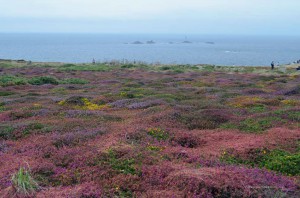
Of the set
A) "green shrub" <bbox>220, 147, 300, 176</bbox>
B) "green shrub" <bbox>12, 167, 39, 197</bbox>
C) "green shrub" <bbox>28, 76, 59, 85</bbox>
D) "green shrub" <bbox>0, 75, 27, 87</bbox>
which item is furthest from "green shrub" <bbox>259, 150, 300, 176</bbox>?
"green shrub" <bbox>28, 76, 59, 85</bbox>

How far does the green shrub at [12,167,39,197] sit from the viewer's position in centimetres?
945

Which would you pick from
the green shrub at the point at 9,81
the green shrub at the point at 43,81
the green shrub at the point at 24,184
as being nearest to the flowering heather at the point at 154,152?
the green shrub at the point at 24,184

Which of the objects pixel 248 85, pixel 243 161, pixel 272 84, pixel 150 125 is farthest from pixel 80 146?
pixel 272 84

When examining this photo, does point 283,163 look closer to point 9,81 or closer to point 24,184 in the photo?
point 24,184

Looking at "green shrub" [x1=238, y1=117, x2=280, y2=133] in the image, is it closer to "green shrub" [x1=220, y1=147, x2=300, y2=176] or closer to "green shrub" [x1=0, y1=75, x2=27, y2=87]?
"green shrub" [x1=220, y1=147, x2=300, y2=176]

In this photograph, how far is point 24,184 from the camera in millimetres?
9719

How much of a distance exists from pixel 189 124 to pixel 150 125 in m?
2.03

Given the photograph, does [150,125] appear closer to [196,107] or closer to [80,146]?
[80,146]

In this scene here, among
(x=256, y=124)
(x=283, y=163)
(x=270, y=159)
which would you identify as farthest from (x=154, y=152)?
(x=256, y=124)

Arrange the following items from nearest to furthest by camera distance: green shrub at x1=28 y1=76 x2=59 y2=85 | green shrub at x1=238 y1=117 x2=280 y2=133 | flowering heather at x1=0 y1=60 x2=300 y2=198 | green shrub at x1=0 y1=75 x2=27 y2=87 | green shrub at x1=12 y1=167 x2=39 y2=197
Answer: green shrub at x1=12 y1=167 x2=39 y2=197 → flowering heather at x1=0 y1=60 x2=300 y2=198 → green shrub at x1=238 y1=117 x2=280 y2=133 → green shrub at x1=0 y1=75 x2=27 y2=87 → green shrub at x1=28 y1=76 x2=59 y2=85

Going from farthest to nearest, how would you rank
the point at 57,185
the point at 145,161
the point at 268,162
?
the point at 268,162, the point at 145,161, the point at 57,185

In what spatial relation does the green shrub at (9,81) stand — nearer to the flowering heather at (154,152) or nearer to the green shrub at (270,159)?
the flowering heather at (154,152)

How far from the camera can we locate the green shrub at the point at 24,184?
9.45 meters

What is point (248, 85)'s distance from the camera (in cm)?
3784
